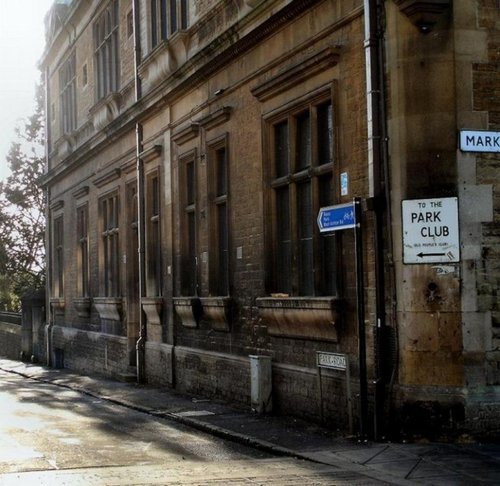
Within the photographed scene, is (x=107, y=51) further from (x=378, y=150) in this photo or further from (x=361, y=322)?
(x=361, y=322)

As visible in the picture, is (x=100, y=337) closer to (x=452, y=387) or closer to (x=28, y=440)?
(x=28, y=440)

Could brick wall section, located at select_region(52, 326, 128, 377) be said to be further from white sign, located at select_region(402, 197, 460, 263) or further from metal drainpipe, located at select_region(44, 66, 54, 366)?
white sign, located at select_region(402, 197, 460, 263)

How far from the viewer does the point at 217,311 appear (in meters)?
17.5

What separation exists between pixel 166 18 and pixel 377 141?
10.2m

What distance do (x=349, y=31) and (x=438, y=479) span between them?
6331 mm

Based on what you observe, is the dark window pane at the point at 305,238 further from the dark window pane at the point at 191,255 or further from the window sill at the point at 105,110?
the window sill at the point at 105,110

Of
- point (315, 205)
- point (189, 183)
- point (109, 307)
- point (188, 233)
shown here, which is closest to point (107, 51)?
point (109, 307)

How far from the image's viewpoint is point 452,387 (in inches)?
451

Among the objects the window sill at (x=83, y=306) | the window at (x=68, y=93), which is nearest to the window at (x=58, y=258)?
the window at (x=68, y=93)

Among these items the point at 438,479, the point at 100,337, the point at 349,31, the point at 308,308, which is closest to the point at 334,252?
the point at 308,308

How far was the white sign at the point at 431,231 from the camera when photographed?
456 inches

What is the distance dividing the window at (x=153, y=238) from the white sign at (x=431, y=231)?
1077 cm

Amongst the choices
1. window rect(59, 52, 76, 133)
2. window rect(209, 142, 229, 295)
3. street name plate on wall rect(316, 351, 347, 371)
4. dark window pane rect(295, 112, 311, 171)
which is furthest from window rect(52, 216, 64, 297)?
street name plate on wall rect(316, 351, 347, 371)

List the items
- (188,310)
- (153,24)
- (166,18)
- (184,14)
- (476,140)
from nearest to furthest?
(476,140)
(188,310)
(184,14)
(166,18)
(153,24)
